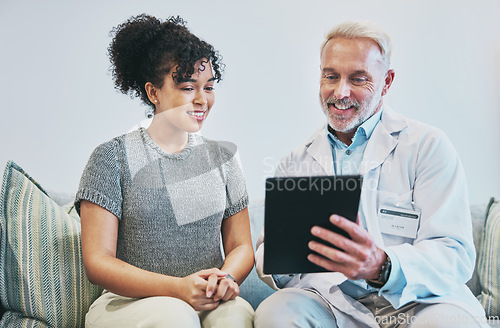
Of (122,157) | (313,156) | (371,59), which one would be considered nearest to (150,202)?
(122,157)

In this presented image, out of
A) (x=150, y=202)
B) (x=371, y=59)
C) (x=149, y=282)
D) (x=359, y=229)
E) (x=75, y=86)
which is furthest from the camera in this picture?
(x=75, y=86)

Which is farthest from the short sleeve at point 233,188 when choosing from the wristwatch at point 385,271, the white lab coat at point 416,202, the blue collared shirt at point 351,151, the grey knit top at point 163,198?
the wristwatch at point 385,271

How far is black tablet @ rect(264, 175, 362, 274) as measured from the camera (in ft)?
3.21

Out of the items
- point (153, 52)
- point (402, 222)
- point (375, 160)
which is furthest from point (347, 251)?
point (153, 52)

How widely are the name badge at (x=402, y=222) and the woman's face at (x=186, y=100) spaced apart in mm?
602

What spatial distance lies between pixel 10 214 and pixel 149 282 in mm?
472

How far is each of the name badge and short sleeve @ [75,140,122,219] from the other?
718mm

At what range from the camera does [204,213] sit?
1319mm

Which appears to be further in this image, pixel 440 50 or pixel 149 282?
pixel 440 50

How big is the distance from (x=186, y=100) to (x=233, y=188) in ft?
0.95

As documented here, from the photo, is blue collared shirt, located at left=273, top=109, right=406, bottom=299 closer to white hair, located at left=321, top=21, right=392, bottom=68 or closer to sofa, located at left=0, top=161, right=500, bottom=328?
white hair, located at left=321, top=21, right=392, bottom=68

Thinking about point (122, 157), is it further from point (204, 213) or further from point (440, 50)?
point (440, 50)

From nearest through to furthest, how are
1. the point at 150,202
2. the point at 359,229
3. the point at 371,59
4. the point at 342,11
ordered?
the point at 359,229 < the point at 150,202 < the point at 371,59 < the point at 342,11

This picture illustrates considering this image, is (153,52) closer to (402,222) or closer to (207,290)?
(207,290)
